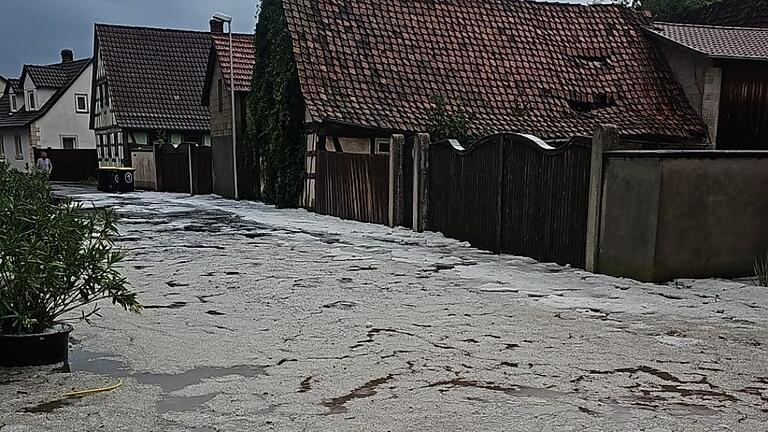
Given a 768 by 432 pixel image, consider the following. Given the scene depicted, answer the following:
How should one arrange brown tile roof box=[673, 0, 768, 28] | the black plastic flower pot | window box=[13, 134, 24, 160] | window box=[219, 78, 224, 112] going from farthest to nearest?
1. window box=[13, 134, 24, 160]
2. brown tile roof box=[673, 0, 768, 28]
3. window box=[219, 78, 224, 112]
4. the black plastic flower pot

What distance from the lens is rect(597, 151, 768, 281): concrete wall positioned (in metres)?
7.56

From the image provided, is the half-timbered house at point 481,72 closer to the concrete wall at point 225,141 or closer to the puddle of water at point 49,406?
the concrete wall at point 225,141

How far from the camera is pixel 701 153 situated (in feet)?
24.9

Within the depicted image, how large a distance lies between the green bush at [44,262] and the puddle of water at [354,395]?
171 centimetres

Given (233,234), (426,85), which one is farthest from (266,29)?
(233,234)

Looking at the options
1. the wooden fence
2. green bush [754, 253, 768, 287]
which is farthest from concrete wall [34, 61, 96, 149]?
green bush [754, 253, 768, 287]

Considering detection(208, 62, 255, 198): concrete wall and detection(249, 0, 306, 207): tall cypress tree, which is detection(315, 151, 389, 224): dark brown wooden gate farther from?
detection(208, 62, 255, 198): concrete wall

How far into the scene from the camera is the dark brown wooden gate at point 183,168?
23.4m

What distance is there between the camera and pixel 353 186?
1444cm

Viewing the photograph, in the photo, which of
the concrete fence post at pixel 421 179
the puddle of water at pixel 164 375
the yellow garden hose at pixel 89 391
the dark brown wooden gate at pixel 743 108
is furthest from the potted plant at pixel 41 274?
the dark brown wooden gate at pixel 743 108

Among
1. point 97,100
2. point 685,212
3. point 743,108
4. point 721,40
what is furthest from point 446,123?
point 97,100

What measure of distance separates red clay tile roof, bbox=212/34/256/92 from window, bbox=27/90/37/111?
1912 cm

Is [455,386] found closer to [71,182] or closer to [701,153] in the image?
[701,153]

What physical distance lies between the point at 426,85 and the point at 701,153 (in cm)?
1054
